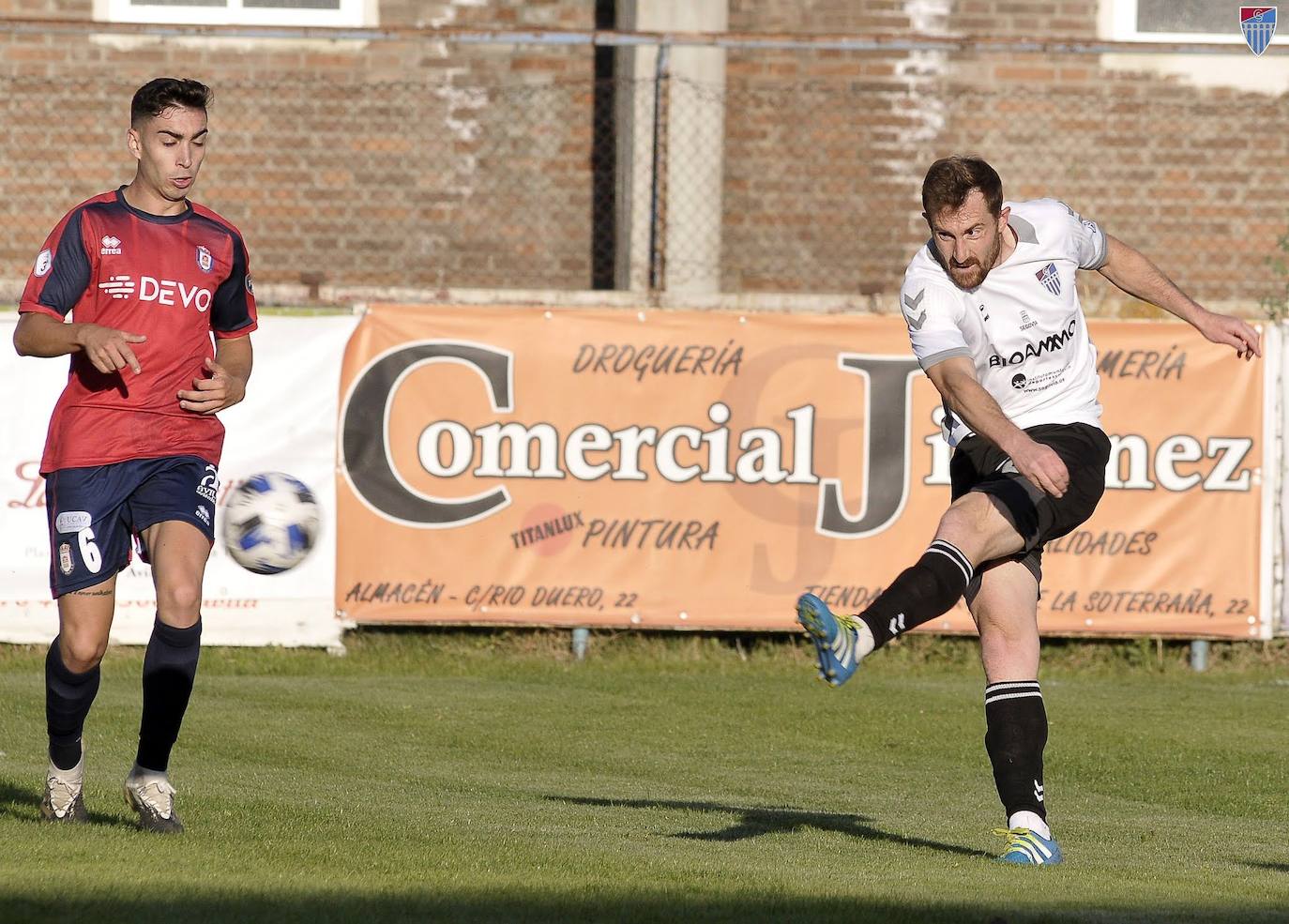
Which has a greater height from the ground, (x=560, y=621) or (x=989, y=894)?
(x=989, y=894)

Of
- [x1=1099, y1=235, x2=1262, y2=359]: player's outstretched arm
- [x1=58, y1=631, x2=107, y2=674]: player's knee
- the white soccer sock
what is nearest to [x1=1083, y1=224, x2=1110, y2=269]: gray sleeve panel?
[x1=1099, y1=235, x2=1262, y2=359]: player's outstretched arm

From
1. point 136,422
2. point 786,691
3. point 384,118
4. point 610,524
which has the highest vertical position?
point 384,118

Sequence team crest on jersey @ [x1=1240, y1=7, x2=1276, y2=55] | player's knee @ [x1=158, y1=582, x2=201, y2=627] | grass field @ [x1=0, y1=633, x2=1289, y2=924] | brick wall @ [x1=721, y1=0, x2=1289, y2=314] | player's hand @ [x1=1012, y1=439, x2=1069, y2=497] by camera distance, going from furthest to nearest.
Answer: brick wall @ [x1=721, y1=0, x2=1289, y2=314] < team crest on jersey @ [x1=1240, y1=7, x2=1276, y2=55] < player's knee @ [x1=158, y1=582, x2=201, y2=627] < player's hand @ [x1=1012, y1=439, x2=1069, y2=497] < grass field @ [x1=0, y1=633, x2=1289, y2=924]

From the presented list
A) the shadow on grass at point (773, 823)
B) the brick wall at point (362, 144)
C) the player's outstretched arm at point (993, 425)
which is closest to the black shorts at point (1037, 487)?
the player's outstretched arm at point (993, 425)

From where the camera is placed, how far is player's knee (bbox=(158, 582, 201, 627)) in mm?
5398

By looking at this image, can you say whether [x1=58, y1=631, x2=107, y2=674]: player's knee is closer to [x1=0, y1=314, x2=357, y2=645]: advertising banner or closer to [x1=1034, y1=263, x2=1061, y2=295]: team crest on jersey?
[x1=1034, y1=263, x2=1061, y2=295]: team crest on jersey

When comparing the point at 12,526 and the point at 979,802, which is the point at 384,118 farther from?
the point at 979,802

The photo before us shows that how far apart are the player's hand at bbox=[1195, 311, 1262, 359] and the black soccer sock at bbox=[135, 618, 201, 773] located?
133 inches

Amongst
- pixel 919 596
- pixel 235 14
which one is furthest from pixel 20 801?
pixel 235 14

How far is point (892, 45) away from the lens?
12031mm

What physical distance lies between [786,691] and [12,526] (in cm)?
464

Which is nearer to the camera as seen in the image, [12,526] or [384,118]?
[12,526]

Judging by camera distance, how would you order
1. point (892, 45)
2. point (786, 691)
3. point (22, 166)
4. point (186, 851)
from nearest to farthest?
point (186, 851) → point (786, 691) → point (892, 45) → point (22, 166)

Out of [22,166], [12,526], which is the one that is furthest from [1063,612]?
[22,166]
